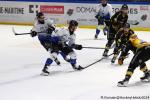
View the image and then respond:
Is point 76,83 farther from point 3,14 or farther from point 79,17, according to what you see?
point 3,14

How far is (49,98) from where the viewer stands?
5625mm

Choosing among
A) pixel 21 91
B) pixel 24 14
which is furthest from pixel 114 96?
pixel 24 14

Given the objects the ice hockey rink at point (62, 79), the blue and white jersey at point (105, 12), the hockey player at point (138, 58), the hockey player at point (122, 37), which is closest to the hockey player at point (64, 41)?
the ice hockey rink at point (62, 79)

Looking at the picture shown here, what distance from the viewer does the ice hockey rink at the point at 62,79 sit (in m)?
5.79

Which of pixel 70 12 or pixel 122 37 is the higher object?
pixel 122 37

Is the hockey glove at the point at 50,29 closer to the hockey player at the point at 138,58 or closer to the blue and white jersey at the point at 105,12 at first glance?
the hockey player at the point at 138,58

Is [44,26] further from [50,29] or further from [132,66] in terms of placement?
[132,66]

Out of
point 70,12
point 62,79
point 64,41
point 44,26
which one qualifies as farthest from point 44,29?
point 70,12

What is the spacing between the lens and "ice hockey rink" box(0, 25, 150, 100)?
5.79 m

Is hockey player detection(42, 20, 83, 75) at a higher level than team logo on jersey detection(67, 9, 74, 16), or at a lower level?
higher

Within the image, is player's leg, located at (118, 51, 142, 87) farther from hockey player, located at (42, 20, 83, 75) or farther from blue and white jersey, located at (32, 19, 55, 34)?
blue and white jersey, located at (32, 19, 55, 34)

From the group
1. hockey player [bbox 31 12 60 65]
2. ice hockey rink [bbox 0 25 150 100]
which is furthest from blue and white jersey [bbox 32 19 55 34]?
ice hockey rink [bbox 0 25 150 100]

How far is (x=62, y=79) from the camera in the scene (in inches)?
268

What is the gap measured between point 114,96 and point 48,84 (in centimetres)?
119
